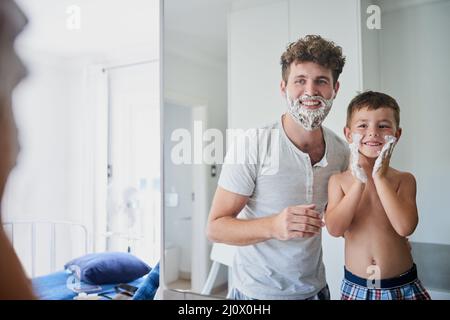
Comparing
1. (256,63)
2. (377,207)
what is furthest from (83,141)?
(377,207)

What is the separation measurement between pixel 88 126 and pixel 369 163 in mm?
1236

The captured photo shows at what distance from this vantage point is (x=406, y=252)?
1.03m

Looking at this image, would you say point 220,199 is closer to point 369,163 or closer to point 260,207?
point 260,207

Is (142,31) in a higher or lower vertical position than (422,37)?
higher

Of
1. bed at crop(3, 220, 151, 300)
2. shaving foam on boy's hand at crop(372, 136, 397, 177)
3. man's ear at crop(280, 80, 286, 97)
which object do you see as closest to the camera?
shaving foam on boy's hand at crop(372, 136, 397, 177)

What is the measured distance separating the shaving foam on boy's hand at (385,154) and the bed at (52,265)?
1028 mm

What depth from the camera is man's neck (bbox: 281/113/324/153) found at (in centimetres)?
110

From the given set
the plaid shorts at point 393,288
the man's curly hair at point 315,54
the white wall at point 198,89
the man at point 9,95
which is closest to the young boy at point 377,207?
the plaid shorts at point 393,288

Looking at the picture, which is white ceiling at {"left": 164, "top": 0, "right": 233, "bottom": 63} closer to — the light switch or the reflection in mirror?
the reflection in mirror

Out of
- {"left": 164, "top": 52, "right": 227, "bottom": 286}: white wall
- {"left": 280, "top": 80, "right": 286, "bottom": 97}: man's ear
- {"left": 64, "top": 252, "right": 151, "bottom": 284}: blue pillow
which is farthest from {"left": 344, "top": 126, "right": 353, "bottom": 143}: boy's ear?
{"left": 64, "top": 252, "right": 151, "bottom": 284}: blue pillow

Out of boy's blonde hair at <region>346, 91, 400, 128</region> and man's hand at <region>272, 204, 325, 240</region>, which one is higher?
boy's blonde hair at <region>346, 91, 400, 128</region>

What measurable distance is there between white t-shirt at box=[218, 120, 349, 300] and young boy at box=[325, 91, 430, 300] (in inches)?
2.4

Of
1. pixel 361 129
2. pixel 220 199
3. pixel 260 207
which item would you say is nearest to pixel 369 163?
pixel 361 129

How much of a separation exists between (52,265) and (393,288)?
1.43 m
